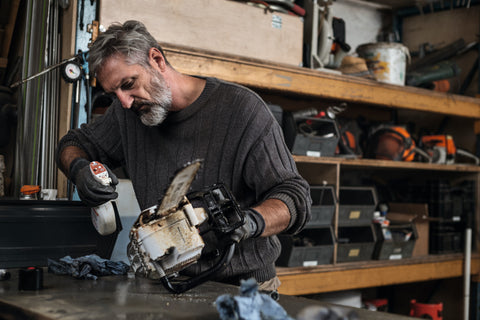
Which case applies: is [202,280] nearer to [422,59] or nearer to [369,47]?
[369,47]

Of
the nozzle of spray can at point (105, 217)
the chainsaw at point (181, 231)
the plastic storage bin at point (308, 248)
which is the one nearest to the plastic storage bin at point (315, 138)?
the plastic storage bin at point (308, 248)

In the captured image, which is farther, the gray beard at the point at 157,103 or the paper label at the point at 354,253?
the paper label at the point at 354,253

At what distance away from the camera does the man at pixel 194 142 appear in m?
1.58

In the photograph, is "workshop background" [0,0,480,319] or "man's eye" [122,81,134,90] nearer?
"man's eye" [122,81,134,90]

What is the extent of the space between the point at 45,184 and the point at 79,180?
81 cm

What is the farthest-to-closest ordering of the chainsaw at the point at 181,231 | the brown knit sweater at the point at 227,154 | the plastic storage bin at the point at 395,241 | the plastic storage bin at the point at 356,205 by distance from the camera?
the plastic storage bin at the point at 395,241 → the plastic storage bin at the point at 356,205 → the brown knit sweater at the point at 227,154 → the chainsaw at the point at 181,231

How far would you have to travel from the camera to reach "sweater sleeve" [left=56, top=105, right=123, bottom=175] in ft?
6.25

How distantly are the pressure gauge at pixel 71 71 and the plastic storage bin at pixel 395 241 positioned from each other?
6.48 ft

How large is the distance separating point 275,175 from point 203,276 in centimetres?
44

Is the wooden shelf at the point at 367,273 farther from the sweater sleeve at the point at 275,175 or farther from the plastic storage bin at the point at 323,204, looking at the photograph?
the sweater sleeve at the point at 275,175

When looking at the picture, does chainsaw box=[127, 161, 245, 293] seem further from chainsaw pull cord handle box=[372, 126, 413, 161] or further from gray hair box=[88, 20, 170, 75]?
chainsaw pull cord handle box=[372, 126, 413, 161]

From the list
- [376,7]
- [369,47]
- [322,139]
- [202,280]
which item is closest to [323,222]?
[322,139]

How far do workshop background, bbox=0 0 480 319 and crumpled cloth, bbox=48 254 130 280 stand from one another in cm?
12

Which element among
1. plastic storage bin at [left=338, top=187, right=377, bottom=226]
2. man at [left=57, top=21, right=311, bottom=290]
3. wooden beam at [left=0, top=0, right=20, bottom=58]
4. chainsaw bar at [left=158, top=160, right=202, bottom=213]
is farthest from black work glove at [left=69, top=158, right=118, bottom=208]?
plastic storage bin at [left=338, top=187, right=377, bottom=226]
